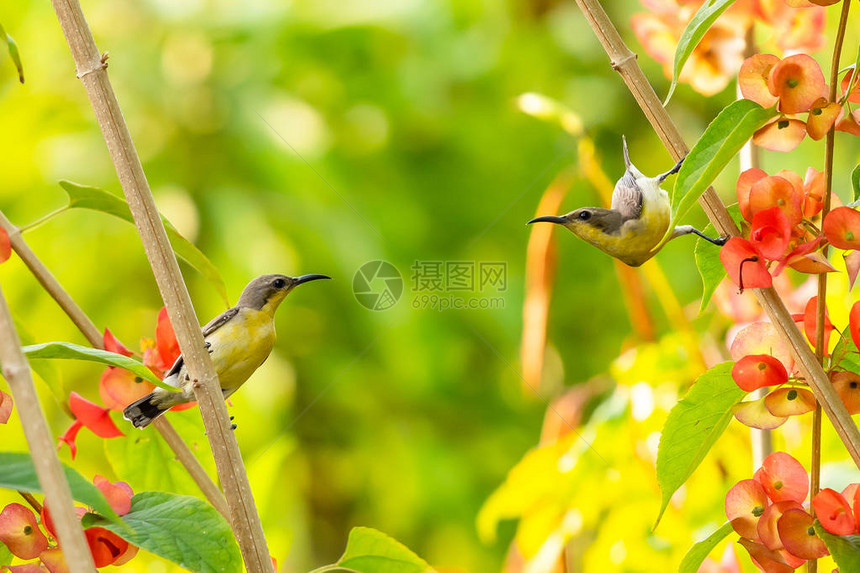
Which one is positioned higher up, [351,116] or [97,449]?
[351,116]

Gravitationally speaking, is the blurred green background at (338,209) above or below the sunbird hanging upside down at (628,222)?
above

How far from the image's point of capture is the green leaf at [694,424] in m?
0.27

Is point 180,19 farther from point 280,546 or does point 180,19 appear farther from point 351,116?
point 280,546

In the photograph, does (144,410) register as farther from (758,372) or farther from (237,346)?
(758,372)

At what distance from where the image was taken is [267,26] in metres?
1.20

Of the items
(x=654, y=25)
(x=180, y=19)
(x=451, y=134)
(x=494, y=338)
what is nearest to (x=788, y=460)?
(x=654, y=25)

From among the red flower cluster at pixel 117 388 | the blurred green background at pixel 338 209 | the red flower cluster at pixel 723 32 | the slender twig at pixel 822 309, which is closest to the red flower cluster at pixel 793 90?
the slender twig at pixel 822 309

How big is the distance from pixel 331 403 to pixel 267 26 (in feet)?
1.77

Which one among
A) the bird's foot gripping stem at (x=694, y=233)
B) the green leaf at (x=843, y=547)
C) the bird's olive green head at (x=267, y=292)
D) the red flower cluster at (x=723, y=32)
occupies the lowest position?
the green leaf at (x=843, y=547)

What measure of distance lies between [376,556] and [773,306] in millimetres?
168

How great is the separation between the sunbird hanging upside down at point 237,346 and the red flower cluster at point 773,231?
130mm

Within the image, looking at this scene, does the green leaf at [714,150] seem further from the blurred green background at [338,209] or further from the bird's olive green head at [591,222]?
the blurred green background at [338,209]

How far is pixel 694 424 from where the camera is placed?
0.27 metres

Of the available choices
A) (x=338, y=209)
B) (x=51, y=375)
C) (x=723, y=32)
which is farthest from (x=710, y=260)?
(x=338, y=209)
